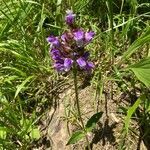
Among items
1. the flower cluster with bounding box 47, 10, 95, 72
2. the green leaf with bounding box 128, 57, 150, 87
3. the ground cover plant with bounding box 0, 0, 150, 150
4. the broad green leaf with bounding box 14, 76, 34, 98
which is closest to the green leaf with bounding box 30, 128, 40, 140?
the ground cover plant with bounding box 0, 0, 150, 150

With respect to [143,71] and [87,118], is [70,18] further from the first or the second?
[87,118]

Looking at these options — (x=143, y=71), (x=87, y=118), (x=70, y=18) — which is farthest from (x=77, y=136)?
(x=70, y=18)

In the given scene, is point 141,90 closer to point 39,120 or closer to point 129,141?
point 129,141

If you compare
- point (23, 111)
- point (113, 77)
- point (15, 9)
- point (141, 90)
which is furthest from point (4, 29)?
point (141, 90)

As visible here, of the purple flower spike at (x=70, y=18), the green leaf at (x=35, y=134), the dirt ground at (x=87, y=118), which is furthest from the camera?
the green leaf at (x=35, y=134)

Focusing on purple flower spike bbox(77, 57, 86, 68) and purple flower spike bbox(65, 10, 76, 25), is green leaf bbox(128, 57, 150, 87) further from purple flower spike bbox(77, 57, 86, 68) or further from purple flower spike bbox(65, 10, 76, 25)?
purple flower spike bbox(65, 10, 76, 25)

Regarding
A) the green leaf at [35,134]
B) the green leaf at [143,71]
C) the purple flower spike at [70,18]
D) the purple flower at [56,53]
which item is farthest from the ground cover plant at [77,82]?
the purple flower spike at [70,18]

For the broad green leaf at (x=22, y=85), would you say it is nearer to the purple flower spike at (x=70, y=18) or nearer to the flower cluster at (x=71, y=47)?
the flower cluster at (x=71, y=47)
